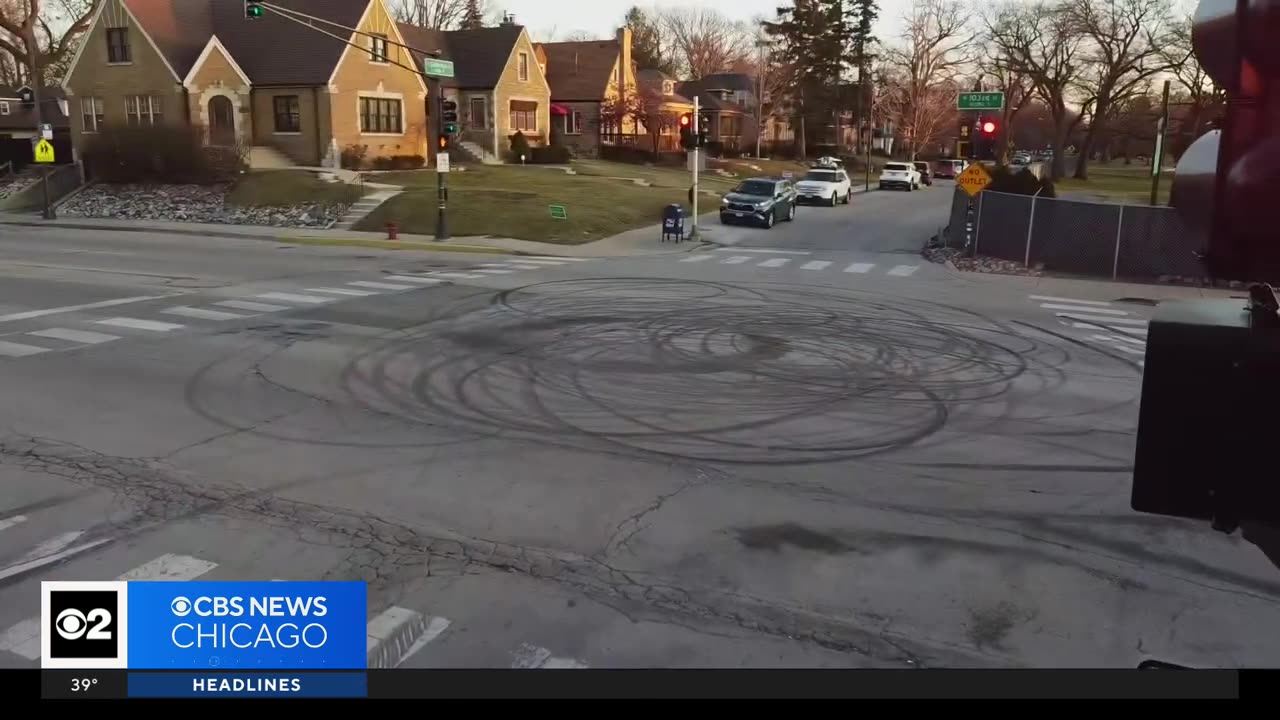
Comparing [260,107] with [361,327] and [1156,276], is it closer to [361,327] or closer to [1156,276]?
[361,327]

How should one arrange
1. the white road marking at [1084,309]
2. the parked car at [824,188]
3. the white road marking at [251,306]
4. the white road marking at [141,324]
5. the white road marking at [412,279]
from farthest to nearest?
the parked car at [824,188]
the white road marking at [412,279]
the white road marking at [1084,309]
the white road marking at [251,306]
the white road marking at [141,324]

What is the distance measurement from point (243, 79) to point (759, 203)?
86.1 feet

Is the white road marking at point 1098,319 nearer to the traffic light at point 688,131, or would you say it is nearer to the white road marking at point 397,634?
the white road marking at point 397,634

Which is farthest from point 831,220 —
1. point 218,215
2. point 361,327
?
point 361,327

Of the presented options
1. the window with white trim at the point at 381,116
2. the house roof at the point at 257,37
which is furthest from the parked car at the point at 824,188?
the house roof at the point at 257,37

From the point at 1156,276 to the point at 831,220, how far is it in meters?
15.8

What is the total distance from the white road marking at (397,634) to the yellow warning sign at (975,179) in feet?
69.3

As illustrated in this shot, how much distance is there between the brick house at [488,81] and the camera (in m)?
55.3

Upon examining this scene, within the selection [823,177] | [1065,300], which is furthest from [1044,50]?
[1065,300]

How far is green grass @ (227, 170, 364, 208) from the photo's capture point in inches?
1396

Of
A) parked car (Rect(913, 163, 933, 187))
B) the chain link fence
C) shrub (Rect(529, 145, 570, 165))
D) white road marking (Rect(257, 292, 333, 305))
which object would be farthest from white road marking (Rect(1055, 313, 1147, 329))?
parked car (Rect(913, 163, 933, 187))

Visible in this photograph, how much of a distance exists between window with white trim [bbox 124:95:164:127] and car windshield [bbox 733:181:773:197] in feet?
92.2

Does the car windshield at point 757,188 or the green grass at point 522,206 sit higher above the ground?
the car windshield at point 757,188

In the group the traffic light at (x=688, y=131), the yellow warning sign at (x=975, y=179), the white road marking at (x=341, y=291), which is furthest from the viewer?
the traffic light at (x=688, y=131)
